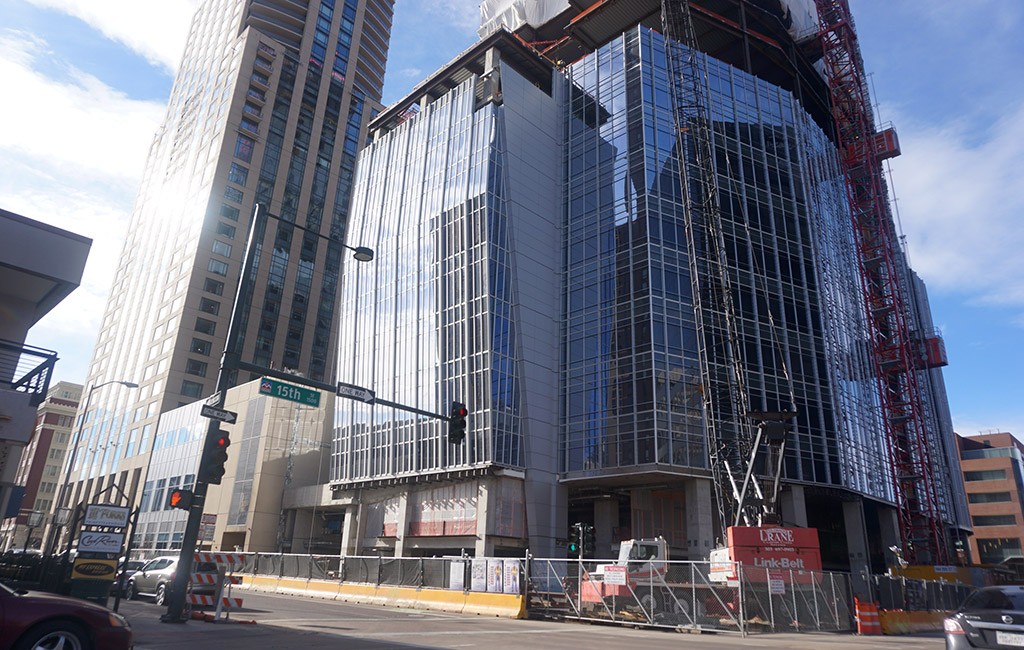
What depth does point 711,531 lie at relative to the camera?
4194cm

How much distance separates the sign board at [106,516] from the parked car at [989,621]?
59.1 ft

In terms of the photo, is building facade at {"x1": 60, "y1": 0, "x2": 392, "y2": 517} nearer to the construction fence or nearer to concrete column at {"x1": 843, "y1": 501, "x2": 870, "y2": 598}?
the construction fence

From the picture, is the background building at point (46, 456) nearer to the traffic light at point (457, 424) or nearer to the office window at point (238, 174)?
the office window at point (238, 174)

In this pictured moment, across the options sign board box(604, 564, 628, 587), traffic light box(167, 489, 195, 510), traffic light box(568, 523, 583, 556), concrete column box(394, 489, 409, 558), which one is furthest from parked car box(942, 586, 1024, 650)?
concrete column box(394, 489, 409, 558)

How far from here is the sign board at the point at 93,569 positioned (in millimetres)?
15453

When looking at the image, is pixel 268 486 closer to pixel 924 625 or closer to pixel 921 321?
pixel 924 625

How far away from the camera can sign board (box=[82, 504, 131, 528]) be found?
1611cm

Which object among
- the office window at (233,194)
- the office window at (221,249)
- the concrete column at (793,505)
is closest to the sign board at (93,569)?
the concrete column at (793,505)

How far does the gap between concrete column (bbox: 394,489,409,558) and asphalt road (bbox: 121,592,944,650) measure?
90.7ft

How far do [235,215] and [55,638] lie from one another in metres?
85.2

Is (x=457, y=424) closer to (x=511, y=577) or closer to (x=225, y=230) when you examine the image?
(x=511, y=577)

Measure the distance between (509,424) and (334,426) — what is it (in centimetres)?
1985

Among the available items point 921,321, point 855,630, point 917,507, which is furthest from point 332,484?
point 921,321

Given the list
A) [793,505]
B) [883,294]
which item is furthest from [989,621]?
[883,294]
